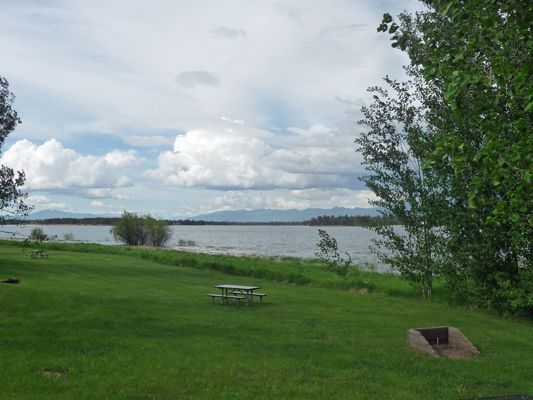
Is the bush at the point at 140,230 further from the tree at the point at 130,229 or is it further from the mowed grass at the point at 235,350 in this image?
the mowed grass at the point at 235,350

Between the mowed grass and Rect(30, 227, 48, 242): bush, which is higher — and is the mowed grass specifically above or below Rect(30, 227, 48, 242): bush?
below

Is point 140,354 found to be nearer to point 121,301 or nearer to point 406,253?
point 121,301

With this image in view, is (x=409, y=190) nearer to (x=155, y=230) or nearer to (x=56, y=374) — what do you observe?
(x=56, y=374)

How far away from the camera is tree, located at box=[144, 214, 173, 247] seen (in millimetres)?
70562

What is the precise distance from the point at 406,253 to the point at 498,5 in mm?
14879

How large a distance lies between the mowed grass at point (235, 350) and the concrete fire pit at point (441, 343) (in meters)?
0.39

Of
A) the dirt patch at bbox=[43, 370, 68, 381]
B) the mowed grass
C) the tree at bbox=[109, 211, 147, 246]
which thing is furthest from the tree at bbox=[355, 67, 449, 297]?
the tree at bbox=[109, 211, 147, 246]

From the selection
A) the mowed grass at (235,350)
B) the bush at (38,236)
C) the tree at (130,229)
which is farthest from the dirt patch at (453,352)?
the tree at (130,229)

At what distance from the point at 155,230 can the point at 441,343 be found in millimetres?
64487

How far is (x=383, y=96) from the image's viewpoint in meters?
20.5

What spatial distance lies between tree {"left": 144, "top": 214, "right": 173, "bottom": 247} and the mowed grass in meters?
54.7

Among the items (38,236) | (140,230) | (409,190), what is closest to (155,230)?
(140,230)

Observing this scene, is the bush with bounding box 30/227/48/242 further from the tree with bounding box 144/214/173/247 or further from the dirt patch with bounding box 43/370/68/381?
the tree with bounding box 144/214/173/247

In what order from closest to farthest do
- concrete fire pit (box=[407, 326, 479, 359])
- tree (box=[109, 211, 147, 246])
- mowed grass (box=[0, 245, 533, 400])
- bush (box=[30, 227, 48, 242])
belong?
mowed grass (box=[0, 245, 533, 400]), concrete fire pit (box=[407, 326, 479, 359]), bush (box=[30, 227, 48, 242]), tree (box=[109, 211, 147, 246])
